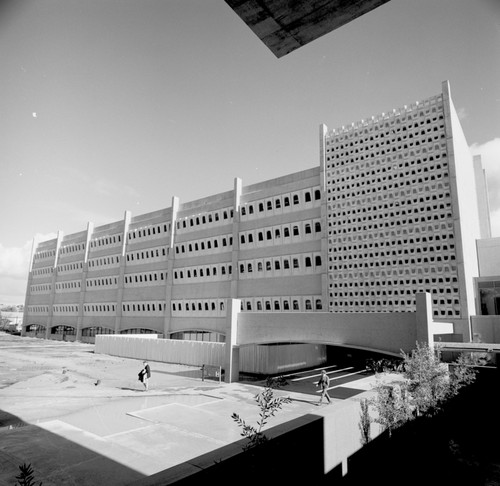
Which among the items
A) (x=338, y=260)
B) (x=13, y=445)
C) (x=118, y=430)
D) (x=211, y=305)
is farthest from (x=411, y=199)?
(x=13, y=445)

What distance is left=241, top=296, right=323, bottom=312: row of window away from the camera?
34406mm

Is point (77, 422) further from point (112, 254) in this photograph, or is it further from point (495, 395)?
point (112, 254)

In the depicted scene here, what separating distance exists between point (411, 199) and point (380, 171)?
3.76m

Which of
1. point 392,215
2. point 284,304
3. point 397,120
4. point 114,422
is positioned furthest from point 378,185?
point 114,422

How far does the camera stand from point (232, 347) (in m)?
24.0

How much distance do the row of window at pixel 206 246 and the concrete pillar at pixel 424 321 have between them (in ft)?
88.3

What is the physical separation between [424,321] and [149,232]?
40.5 metres

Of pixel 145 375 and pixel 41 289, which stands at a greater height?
pixel 41 289

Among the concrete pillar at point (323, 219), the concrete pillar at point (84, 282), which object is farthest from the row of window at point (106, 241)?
the concrete pillar at point (323, 219)

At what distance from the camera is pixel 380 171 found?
3228 cm

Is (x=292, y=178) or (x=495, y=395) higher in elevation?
(x=292, y=178)

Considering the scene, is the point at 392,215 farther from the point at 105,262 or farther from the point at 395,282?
the point at 105,262

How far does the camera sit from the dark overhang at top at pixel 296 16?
3746 millimetres

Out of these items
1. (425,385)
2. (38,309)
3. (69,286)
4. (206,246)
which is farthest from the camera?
(38,309)
